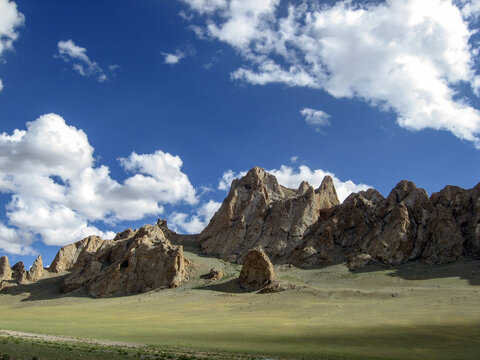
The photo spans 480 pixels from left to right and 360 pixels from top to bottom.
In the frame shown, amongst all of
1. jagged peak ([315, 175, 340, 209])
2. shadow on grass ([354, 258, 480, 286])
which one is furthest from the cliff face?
shadow on grass ([354, 258, 480, 286])

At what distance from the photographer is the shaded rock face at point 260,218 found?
407 ft

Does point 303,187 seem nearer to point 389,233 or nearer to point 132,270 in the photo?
point 389,233

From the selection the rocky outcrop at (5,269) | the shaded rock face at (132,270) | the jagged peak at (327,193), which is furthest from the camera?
the jagged peak at (327,193)

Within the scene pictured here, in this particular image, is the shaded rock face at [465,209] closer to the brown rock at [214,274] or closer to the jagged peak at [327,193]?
the jagged peak at [327,193]

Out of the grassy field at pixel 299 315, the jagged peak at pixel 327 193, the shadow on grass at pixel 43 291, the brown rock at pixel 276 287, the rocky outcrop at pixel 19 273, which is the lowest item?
the grassy field at pixel 299 315

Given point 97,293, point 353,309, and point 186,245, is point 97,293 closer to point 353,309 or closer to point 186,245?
point 186,245

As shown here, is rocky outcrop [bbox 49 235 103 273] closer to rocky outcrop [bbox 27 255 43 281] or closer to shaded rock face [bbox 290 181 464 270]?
rocky outcrop [bbox 27 255 43 281]

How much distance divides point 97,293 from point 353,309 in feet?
211

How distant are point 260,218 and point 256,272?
4770cm

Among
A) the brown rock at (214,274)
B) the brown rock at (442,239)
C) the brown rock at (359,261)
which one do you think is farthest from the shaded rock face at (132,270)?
the brown rock at (442,239)

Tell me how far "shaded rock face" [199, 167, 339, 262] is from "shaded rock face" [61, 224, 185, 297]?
25839mm

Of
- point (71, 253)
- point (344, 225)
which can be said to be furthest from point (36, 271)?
point (344, 225)

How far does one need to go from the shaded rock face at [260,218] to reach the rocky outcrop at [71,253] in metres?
39.2

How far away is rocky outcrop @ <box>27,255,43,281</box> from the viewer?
116 meters
